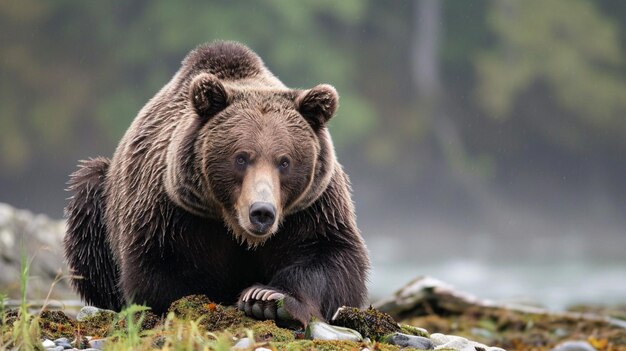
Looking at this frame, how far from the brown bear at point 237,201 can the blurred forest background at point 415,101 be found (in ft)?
69.6

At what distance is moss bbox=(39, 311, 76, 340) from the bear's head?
817mm

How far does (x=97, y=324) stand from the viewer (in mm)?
4957

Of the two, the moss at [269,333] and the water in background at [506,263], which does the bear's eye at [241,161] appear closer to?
the moss at [269,333]

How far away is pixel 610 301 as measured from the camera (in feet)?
60.9

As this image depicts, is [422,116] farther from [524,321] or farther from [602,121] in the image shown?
[524,321]

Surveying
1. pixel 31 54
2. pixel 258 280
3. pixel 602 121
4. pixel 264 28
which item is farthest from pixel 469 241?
pixel 258 280

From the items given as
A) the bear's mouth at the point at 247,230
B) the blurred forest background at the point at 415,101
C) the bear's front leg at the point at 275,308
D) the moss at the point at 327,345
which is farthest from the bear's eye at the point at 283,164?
the blurred forest background at the point at 415,101

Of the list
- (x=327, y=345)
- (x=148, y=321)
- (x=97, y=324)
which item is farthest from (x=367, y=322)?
(x=97, y=324)

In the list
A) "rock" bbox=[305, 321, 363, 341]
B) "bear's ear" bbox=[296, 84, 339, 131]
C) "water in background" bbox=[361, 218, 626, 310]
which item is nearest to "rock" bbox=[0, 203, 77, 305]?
"bear's ear" bbox=[296, 84, 339, 131]

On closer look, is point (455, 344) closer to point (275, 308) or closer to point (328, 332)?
point (328, 332)

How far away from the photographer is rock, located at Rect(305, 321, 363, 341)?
456cm

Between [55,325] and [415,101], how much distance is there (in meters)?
27.6

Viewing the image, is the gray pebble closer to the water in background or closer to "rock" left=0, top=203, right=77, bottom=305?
"rock" left=0, top=203, right=77, bottom=305

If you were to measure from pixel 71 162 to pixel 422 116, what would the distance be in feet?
35.5
